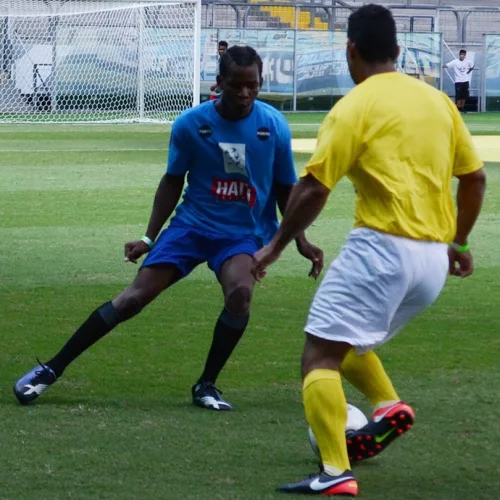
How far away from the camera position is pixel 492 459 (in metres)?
5.75

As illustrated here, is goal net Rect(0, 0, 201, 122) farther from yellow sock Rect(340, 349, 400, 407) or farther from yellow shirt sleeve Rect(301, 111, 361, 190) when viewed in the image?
yellow shirt sleeve Rect(301, 111, 361, 190)

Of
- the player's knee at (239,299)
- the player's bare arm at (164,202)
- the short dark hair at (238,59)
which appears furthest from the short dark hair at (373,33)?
the player's bare arm at (164,202)

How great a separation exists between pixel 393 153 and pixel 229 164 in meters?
1.90

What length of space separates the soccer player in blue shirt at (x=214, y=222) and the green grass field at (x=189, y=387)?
279mm

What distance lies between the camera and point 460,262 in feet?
18.4

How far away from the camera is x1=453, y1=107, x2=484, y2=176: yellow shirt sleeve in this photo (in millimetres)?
5273

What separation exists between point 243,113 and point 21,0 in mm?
26402

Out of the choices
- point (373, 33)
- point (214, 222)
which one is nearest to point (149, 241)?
point (214, 222)

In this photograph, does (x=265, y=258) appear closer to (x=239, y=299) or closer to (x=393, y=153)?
(x=393, y=153)

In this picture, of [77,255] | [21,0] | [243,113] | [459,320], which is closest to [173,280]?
[243,113]

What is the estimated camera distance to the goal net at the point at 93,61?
110 feet

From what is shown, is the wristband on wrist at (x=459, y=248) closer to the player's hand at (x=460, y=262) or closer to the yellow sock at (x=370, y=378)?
the player's hand at (x=460, y=262)

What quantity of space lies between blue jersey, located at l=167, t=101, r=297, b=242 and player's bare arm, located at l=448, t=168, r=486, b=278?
1.47m

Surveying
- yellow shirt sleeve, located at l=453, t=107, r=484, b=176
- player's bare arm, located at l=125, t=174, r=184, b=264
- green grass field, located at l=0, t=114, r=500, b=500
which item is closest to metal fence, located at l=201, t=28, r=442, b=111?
green grass field, located at l=0, t=114, r=500, b=500
